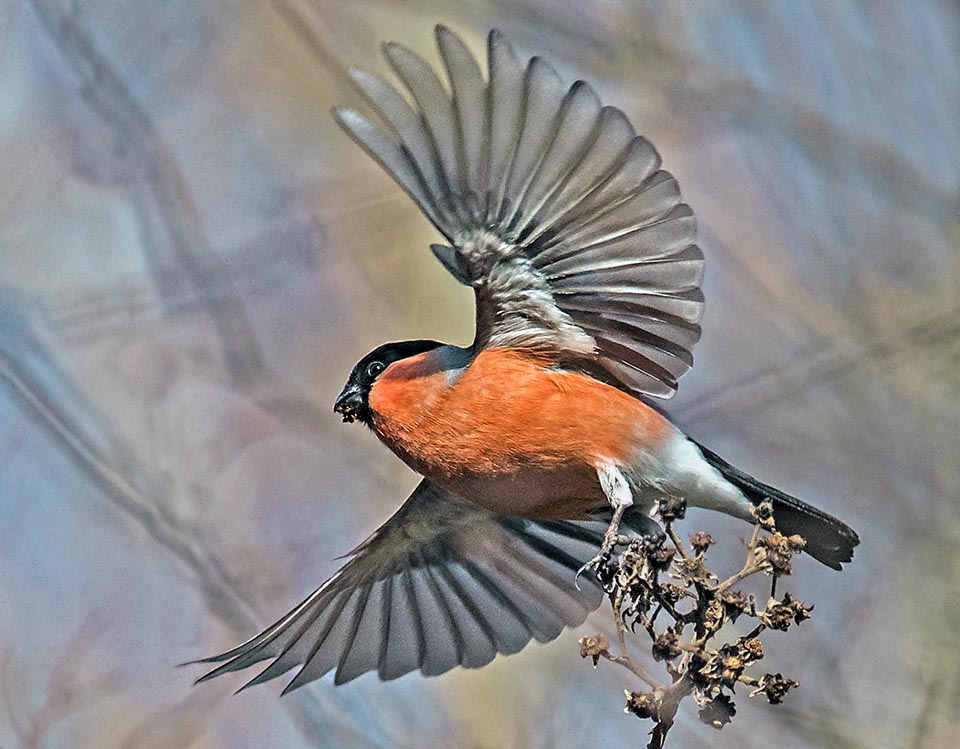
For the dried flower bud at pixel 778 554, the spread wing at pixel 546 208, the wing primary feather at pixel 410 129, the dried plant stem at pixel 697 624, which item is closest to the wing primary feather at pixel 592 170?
the spread wing at pixel 546 208

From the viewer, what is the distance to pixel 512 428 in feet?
10.3

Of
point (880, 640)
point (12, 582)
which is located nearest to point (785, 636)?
point (880, 640)

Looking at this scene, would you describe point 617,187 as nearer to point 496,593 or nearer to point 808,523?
point 808,523

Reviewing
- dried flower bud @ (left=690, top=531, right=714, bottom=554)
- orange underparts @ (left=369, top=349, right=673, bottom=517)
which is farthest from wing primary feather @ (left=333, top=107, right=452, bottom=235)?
dried flower bud @ (left=690, top=531, right=714, bottom=554)

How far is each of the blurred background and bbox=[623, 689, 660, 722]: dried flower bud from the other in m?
1.58

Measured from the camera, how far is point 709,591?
2180 millimetres

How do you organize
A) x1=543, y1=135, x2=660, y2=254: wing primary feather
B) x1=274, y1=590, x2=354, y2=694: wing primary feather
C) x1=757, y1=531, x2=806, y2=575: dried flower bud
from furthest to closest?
x1=274, y1=590, x2=354, y2=694: wing primary feather → x1=543, y1=135, x2=660, y2=254: wing primary feather → x1=757, y1=531, x2=806, y2=575: dried flower bud

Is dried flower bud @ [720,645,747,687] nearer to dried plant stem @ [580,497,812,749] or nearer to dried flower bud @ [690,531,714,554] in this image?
dried plant stem @ [580,497,812,749]

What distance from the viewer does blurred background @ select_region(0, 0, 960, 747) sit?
368 centimetres

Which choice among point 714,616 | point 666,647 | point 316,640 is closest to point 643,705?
point 666,647

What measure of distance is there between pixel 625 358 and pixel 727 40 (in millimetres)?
1528

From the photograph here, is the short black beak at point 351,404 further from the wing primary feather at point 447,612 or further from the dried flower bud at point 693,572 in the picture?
the dried flower bud at point 693,572

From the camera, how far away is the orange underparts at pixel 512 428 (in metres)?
3.14

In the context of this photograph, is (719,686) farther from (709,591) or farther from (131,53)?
(131,53)
